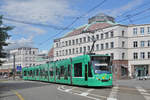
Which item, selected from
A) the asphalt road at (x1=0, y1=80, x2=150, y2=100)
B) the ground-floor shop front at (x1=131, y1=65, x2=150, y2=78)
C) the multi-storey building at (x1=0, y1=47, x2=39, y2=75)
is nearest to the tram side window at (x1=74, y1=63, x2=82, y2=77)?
the asphalt road at (x1=0, y1=80, x2=150, y2=100)

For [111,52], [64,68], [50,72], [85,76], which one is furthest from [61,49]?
[85,76]

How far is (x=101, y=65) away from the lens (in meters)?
19.7

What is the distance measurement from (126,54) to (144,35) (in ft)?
21.0

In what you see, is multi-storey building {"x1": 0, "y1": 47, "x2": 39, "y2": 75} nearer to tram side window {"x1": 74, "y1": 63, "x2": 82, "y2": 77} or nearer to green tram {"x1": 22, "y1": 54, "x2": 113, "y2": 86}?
green tram {"x1": 22, "y1": 54, "x2": 113, "y2": 86}

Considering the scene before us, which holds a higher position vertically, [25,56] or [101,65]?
[25,56]

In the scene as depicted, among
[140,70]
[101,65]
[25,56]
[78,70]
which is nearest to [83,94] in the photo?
[101,65]

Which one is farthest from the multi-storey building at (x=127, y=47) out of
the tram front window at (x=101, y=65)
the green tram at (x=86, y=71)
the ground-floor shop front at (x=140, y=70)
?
the tram front window at (x=101, y=65)

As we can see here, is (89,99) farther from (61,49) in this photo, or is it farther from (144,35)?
(61,49)

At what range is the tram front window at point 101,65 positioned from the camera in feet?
63.9

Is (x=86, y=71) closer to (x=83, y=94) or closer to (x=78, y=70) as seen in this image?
(x=78, y=70)

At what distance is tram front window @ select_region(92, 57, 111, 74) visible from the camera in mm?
19480


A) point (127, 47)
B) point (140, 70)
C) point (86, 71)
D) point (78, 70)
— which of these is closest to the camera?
point (86, 71)

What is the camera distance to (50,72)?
111 feet

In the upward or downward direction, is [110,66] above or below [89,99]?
above
